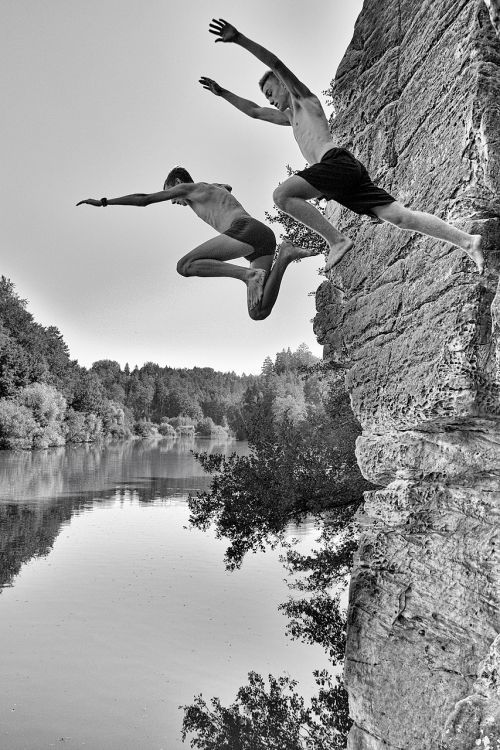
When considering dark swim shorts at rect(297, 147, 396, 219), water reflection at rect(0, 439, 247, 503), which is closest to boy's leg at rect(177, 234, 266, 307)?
dark swim shorts at rect(297, 147, 396, 219)

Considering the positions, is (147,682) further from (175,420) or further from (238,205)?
(175,420)

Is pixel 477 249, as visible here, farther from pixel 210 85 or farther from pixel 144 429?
pixel 144 429

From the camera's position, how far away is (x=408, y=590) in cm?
498

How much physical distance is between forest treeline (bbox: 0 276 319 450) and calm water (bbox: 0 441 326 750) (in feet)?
15.7

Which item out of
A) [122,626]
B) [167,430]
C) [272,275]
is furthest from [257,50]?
[167,430]

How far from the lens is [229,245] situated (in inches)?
127

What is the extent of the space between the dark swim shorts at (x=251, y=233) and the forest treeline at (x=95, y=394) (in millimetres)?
7819

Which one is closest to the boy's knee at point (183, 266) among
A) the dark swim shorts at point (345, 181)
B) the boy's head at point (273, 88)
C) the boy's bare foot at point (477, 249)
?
the dark swim shorts at point (345, 181)

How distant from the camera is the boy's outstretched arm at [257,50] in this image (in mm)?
2877

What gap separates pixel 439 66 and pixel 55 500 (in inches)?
990

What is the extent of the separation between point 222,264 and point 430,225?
104 cm

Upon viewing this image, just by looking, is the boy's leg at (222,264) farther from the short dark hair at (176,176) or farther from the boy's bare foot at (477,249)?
the boy's bare foot at (477,249)

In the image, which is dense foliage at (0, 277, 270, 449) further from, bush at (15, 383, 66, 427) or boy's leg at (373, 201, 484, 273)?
boy's leg at (373, 201, 484, 273)

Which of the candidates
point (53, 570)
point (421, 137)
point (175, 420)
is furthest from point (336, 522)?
point (175, 420)
